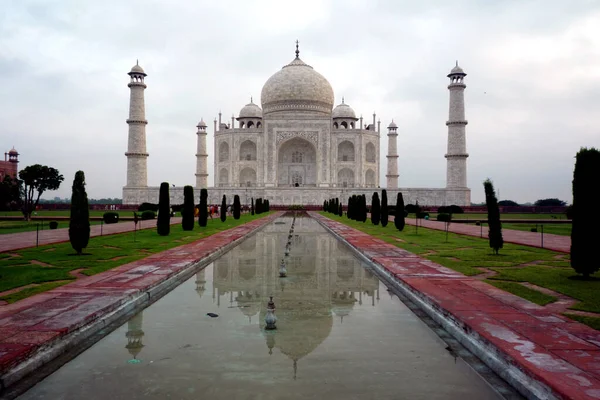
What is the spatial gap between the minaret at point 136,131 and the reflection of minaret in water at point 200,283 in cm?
2813

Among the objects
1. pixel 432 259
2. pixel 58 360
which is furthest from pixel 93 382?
pixel 432 259

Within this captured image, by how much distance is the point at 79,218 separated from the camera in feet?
26.2

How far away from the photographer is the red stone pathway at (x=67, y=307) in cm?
300

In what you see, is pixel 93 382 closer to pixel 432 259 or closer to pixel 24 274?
pixel 24 274

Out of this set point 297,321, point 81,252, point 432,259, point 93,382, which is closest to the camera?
point 93,382

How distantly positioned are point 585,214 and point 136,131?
3085 centimetres

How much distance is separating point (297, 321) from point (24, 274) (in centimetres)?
383

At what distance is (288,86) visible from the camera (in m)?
39.4

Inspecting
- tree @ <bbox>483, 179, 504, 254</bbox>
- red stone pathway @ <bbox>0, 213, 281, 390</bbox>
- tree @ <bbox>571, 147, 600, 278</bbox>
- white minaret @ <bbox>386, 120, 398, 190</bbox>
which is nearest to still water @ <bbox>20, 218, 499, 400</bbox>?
red stone pathway @ <bbox>0, 213, 281, 390</bbox>

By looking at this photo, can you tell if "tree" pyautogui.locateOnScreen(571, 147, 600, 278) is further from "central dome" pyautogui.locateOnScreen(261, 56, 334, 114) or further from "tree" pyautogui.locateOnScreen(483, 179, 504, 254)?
"central dome" pyautogui.locateOnScreen(261, 56, 334, 114)

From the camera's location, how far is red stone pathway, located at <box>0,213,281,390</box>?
300 cm

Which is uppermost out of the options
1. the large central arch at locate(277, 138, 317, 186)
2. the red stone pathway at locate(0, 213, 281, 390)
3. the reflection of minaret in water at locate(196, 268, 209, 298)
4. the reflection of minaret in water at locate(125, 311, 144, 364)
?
the large central arch at locate(277, 138, 317, 186)

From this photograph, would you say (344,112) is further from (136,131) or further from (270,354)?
(270,354)

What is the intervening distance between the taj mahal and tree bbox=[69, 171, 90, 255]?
84.1 ft
